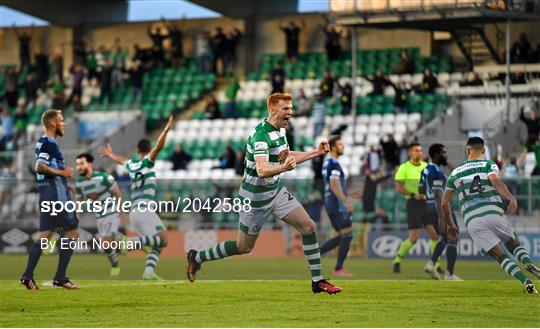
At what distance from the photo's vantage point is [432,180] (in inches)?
909

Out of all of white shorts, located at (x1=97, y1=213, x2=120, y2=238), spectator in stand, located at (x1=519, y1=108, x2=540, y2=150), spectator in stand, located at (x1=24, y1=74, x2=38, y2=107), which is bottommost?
white shorts, located at (x1=97, y1=213, x2=120, y2=238)

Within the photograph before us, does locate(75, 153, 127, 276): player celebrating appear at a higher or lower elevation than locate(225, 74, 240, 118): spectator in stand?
lower

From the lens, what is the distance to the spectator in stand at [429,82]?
40719 millimetres

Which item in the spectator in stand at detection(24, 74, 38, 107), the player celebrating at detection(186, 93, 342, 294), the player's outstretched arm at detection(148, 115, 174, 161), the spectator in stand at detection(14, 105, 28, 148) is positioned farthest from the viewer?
the spectator in stand at detection(24, 74, 38, 107)

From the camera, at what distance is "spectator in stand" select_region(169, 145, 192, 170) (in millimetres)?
40781

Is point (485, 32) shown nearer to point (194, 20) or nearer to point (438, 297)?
point (194, 20)

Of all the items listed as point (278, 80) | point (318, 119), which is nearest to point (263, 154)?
point (318, 119)

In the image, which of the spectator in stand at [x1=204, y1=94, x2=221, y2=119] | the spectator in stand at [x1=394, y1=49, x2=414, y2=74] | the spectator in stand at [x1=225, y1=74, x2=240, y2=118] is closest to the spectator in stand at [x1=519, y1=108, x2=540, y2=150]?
the spectator in stand at [x1=394, y1=49, x2=414, y2=74]

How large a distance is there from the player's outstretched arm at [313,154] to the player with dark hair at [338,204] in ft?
23.5

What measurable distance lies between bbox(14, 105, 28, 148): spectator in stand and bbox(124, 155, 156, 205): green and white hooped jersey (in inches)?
940

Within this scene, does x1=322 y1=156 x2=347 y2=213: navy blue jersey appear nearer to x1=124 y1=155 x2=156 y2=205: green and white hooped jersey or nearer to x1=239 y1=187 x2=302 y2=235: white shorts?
x1=124 y1=155 x2=156 y2=205: green and white hooped jersey

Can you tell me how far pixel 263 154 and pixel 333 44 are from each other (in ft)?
97.0

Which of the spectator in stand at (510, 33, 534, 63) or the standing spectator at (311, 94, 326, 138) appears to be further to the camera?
the spectator in stand at (510, 33, 534, 63)

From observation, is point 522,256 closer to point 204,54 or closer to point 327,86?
point 327,86
